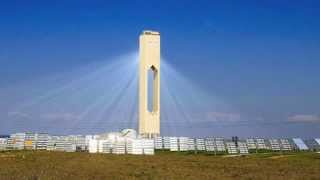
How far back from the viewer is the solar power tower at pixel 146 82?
317 feet

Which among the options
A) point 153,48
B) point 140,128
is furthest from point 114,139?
point 153,48

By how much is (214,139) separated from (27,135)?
1323 inches

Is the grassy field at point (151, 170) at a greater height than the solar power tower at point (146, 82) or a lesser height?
lesser

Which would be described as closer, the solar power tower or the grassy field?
the grassy field

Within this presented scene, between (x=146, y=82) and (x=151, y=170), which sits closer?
(x=151, y=170)

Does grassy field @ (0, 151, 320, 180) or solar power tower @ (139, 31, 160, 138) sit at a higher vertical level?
solar power tower @ (139, 31, 160, 138)

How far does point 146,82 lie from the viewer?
320ft

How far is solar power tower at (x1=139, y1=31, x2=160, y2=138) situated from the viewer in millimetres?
96625

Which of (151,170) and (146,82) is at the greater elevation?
(146,82)

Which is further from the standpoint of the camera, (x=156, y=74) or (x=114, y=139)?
(x=156, y=74)

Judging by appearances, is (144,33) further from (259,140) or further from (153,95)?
(259,140)

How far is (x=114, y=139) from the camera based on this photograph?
70562mm

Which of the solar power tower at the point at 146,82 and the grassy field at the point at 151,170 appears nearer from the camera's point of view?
the grassy field at the point at 151,170

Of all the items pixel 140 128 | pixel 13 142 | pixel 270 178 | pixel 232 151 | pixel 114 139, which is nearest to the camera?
pixel 270 178
